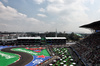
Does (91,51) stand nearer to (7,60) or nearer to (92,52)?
(92,52)

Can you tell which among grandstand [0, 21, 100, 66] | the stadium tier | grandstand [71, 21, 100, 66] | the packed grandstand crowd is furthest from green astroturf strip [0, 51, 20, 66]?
the stadium tier

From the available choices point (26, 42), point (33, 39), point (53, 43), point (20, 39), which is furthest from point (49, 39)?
point (20, 39)

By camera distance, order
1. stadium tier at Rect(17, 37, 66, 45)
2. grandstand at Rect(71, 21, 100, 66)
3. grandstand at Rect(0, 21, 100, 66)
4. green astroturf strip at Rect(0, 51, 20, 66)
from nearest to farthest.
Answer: grandstand at Rect(71, 21, 100, 66)
grandstand at Rect(0, 21, 100, 66)
green astroturf strip at Rect(0, 51, 20, 66)
stadium tier at Rect(17, 37, 66, 45)

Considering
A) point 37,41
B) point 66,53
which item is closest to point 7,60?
point 66,53

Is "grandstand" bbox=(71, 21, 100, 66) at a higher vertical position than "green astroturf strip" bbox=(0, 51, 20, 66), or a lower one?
higher

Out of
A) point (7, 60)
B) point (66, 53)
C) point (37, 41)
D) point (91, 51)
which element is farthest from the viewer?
point (37, 41)

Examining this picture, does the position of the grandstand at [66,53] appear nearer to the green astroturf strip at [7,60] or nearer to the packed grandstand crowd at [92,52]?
the packed grandstand crowd at [92,52]

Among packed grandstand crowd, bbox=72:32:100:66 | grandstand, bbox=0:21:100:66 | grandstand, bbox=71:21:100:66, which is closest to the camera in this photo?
packed grandstand crowd, bbox=72:32:100:66

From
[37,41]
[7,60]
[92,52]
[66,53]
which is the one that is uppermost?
[37,41]

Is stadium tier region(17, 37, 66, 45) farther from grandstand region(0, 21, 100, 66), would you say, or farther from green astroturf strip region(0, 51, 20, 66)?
green astroturf strip region(0, 51, 20, 66)

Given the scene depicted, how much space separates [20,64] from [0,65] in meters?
8.66

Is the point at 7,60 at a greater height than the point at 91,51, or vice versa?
the point at 91,51

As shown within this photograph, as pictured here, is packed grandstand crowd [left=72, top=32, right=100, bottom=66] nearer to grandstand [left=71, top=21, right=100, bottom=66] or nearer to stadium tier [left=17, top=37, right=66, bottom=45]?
grandstand [left=71, top=21, right=100, bottom=66]

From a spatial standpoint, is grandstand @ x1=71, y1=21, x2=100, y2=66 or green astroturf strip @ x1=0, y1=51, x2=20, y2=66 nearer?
grandstand @ x1=71, y1=21, x2=100, y2=66
